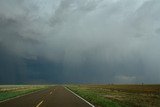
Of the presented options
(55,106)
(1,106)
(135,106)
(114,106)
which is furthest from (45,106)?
(135,106)

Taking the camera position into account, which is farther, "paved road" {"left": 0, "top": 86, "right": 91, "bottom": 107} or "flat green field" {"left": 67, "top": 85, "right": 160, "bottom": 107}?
"flat green field" {"left": 67, "top": 85, "right": 160, "bottom": 107}

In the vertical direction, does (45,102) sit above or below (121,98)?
below

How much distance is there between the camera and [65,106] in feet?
61.1

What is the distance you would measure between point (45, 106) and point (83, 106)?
8.67 ft

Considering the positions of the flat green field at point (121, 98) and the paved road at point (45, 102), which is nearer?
the paved road at point (45, 102)

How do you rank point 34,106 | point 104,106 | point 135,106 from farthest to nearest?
point 135,106, point 104,106, point 34,106

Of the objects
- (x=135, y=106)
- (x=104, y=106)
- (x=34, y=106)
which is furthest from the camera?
(x=135, y=106)

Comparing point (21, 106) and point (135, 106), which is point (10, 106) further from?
point (135, 106)

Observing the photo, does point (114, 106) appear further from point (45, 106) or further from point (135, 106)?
point (45, 106)

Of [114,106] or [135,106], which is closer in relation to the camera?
[114,106]

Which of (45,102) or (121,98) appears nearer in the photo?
(45,102)

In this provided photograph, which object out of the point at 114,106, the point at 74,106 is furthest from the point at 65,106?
the point at 114,106

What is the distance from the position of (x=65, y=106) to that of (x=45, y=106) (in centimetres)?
140

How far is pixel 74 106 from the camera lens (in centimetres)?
1872
